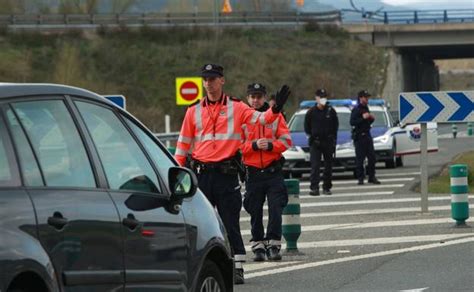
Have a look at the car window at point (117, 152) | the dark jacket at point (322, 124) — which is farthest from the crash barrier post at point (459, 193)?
the car window at point (117, 152)

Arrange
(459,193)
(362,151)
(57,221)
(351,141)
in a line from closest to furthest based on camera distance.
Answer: (57,221), (459,193), (362,151), (351,141)

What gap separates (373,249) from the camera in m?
14.9

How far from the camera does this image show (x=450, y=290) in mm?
11250

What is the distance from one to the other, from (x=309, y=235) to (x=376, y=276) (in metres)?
4.53

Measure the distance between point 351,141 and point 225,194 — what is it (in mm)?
17533

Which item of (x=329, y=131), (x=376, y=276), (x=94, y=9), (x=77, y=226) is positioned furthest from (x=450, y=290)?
Answer: (x=94, y=9)

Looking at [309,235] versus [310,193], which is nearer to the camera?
[309,235]

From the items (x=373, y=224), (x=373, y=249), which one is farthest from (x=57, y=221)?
(x=373, y=224)

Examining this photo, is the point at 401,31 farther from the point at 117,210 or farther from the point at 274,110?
the point at 117,210

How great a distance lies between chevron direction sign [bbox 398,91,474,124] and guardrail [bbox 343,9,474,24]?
6915 cm

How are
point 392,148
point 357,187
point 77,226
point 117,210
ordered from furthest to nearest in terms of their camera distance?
point 392,148 → point 357,187 → point 117,210 → point 77,226

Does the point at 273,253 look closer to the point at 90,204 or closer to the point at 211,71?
the point at 211,71

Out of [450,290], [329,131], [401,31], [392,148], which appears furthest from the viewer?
[401,31]

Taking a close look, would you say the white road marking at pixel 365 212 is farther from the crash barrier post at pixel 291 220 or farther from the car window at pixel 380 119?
the car window at pixel 380 119
